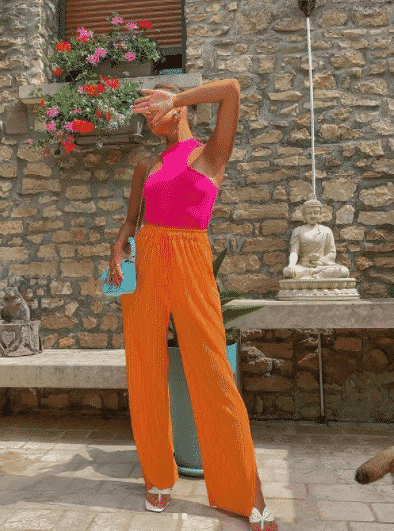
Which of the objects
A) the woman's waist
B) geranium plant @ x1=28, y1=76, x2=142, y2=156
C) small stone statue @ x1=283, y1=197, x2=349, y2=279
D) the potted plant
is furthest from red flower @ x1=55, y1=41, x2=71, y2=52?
the potted plant

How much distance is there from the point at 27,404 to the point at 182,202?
2.74 metres

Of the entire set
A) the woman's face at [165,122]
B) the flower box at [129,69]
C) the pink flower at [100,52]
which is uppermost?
the pink flower at [100,52]

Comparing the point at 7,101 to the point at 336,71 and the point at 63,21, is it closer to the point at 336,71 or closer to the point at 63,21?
the point at 63,21

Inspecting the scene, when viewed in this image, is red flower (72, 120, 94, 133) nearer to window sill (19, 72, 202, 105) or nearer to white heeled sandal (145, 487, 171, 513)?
window sill (19, 72, 202, 105)

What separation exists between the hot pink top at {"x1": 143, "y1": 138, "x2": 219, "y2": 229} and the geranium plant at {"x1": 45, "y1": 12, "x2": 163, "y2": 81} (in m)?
2.11

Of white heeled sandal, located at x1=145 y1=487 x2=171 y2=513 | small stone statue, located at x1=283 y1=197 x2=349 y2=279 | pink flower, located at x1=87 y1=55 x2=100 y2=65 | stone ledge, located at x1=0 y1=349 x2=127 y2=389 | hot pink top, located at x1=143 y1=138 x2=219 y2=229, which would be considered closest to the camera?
hot pink top, located at x1=143 y1=138 x2=219 y2=229

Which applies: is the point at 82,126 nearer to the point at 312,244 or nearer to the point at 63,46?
the point at 63,46

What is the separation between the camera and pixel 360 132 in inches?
151

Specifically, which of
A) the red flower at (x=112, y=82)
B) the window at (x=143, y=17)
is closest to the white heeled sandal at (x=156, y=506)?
the red flower at (x=112, y=82)

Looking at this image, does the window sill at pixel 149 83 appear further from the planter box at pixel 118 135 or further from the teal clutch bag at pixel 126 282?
the teal clutch bag at pixel 126 282

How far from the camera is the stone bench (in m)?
3.10

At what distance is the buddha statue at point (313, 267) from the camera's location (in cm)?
338

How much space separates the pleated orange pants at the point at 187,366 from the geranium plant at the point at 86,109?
5.77 ft

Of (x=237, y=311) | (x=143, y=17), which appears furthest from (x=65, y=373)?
A: (x=143, y=17)
